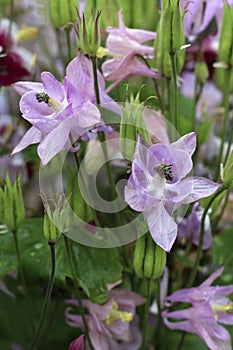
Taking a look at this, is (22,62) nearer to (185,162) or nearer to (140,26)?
(140,26)

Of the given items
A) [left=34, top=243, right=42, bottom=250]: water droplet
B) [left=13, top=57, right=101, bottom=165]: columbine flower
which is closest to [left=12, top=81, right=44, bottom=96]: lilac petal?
[left=13, top=57, right=101, bottom=165]: columbine flower

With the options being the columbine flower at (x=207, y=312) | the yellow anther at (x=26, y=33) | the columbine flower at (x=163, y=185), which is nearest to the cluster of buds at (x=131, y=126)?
the columbine flower at (x=163, y=185)

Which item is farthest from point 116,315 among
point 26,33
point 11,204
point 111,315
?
point 26,33

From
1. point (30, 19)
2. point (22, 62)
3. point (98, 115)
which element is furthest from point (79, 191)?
point (30, 19)

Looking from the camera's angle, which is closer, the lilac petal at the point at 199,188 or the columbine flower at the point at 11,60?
the lilac petal at the point at 199,188

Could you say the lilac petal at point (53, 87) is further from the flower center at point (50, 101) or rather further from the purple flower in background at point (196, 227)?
the purple flower in background at point (196, 227)

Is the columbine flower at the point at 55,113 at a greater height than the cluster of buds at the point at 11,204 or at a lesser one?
greater

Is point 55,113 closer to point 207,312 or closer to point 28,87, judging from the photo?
point 28,87
